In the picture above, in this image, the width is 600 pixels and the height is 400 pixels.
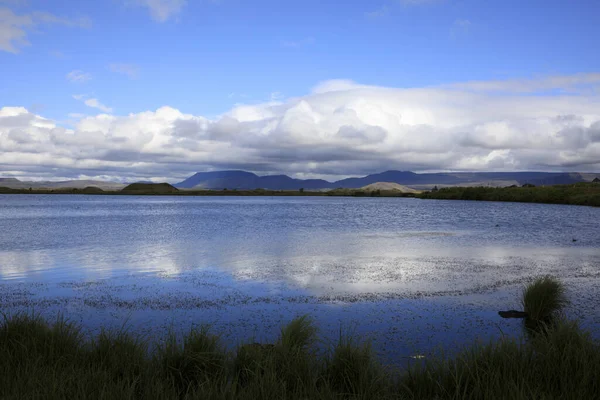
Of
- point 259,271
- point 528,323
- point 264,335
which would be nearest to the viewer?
point 264,335

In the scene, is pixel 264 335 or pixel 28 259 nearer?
pixel 264 335

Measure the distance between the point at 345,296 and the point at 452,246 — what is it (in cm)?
1772

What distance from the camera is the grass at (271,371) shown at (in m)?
→ 6.46

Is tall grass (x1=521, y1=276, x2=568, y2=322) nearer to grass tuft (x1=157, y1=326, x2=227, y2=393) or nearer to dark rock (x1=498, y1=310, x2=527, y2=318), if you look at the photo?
dark rock (x1=498, y1=310, x2=527, y2=318)

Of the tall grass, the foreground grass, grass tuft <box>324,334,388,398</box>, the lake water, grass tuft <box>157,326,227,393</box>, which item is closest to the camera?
grass tuft <box>324,334,388,398</box>

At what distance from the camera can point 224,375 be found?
25.7ft

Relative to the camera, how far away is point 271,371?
7.20m

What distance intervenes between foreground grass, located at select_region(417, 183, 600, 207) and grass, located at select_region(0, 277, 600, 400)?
10936cm

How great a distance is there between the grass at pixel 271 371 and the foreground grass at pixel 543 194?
109 m

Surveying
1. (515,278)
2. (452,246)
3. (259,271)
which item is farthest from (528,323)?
(452,246)

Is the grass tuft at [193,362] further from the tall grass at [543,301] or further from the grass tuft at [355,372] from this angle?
the tall grass at [543,301]

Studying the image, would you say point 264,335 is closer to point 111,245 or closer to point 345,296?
point 345,296

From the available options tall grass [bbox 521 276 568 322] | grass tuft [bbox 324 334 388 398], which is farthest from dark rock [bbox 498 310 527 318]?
grass tuft [bbox 324 334 388 398]

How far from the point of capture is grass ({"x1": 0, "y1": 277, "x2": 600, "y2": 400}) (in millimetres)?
Result: 6461
